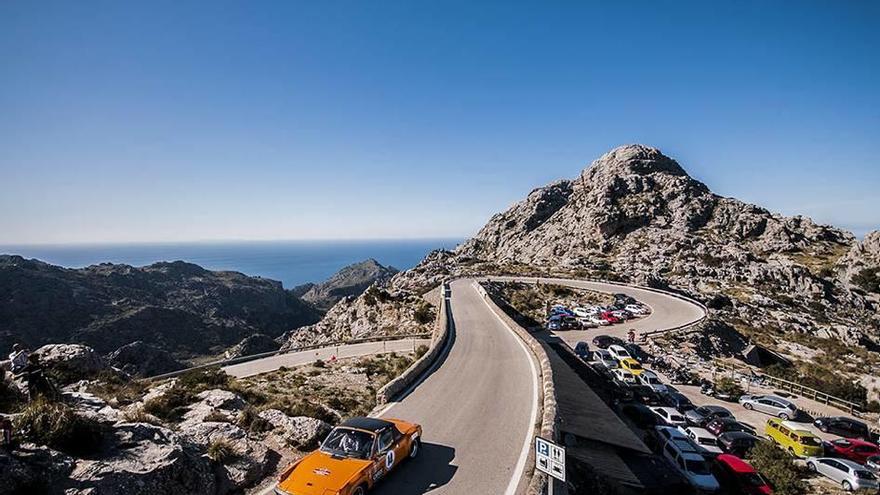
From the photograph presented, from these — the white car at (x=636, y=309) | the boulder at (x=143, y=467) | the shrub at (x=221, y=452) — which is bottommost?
the white car at (x=636, y=309)

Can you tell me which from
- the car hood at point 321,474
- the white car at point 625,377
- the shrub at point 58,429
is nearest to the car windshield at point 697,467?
the white car at point 625,377

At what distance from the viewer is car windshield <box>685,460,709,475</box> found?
1794cm

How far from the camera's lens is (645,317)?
4838 centimetres

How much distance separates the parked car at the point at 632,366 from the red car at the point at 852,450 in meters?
10.3

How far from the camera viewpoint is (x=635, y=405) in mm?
25750

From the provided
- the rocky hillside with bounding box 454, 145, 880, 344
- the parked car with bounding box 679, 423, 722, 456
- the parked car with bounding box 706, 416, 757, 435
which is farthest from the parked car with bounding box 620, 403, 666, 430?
the rocky hillside with bounding box 454, 145, 880, 344

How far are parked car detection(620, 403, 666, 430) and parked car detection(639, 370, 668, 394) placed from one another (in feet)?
11.1

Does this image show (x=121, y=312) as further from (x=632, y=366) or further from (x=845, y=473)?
(x=845, y=473)

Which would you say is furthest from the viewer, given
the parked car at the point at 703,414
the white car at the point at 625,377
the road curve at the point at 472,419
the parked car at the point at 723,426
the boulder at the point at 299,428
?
the white car at the point at 625,377

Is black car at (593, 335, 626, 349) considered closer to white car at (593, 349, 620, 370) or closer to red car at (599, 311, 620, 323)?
white car at (593, 349, 620, 370)

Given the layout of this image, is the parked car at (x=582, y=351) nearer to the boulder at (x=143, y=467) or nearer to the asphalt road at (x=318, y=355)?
the asphalt road at (x=318, y=355)

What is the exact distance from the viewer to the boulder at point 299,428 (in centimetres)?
1184

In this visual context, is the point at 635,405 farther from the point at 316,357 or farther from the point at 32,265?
the point at 32,265

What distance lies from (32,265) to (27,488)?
161696 mm
